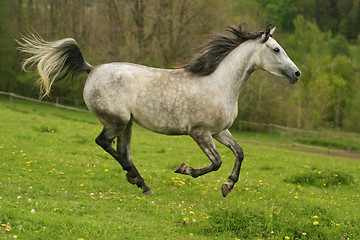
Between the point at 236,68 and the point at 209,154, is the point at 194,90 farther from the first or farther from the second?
the point at 209,154

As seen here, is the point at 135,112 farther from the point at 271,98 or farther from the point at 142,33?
the point at 271,98

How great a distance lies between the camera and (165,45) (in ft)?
134

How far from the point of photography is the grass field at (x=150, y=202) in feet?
23.6

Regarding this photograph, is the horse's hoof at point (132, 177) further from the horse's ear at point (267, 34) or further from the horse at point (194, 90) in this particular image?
the horse's ear at point (267, 34)

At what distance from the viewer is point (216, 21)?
129ft

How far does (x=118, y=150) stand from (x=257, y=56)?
11.7 feet

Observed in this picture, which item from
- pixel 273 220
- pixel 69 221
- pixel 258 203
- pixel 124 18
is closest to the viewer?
pixel 69 221

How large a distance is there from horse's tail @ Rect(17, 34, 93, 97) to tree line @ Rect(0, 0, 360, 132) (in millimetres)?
24109

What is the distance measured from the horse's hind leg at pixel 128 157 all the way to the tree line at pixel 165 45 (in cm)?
2457

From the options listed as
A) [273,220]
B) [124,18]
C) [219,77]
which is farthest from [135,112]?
[124,18]

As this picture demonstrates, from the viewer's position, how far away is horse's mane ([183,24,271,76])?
9.41 m

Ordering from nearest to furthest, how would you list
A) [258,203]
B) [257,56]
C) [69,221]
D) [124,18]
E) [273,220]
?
[69,221] → [273,220] → [257,56] → [258,203] → [124,18]

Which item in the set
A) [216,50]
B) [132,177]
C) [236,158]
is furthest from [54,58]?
[236,158]

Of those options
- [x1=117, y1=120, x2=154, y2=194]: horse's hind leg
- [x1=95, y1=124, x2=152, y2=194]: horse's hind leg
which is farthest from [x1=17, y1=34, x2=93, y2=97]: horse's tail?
[x1=117, y1=120, x2=154, y2=194]: horse's hind leg
